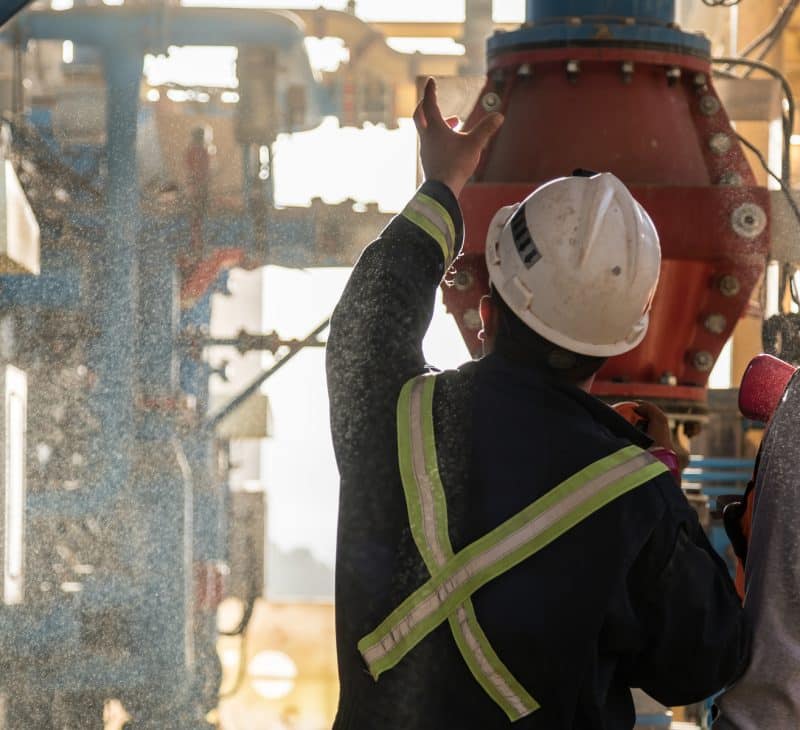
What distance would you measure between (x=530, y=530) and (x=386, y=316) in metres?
0.26

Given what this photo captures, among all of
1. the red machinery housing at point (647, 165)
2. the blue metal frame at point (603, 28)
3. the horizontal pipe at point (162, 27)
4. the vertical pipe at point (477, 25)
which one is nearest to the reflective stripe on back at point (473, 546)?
the red machinery housing at point (647, 165)

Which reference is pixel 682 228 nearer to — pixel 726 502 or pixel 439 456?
pixel 726 502

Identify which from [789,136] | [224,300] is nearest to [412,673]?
[789,136]

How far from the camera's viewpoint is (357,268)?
5.10ft

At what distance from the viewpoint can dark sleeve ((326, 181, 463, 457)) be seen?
150 centimetres

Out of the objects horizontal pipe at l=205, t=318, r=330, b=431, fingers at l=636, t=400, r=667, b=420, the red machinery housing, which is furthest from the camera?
horizontal pipe at l=205, t=318, r=330, b=431

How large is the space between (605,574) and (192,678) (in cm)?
459

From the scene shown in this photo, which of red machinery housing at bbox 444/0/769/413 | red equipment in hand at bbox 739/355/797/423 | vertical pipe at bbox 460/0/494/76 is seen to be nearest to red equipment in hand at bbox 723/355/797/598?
red equipment in hand at bbox 739/355/797/423

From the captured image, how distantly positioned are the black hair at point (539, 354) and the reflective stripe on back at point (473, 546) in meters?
0.12

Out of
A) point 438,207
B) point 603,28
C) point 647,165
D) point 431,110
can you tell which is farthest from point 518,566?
point 603,28

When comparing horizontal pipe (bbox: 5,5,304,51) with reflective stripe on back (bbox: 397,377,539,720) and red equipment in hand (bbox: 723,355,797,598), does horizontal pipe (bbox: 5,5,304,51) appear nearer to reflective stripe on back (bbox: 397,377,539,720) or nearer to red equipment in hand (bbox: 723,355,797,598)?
red equipment in hand (bbox: 723,355,797,598)

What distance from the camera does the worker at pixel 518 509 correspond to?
140 centimetres

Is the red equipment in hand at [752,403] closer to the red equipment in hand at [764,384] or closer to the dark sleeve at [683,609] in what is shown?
the red equipment in hand at [764,384]

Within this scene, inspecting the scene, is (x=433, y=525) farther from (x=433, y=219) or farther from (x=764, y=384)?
(x=764, y=384)
